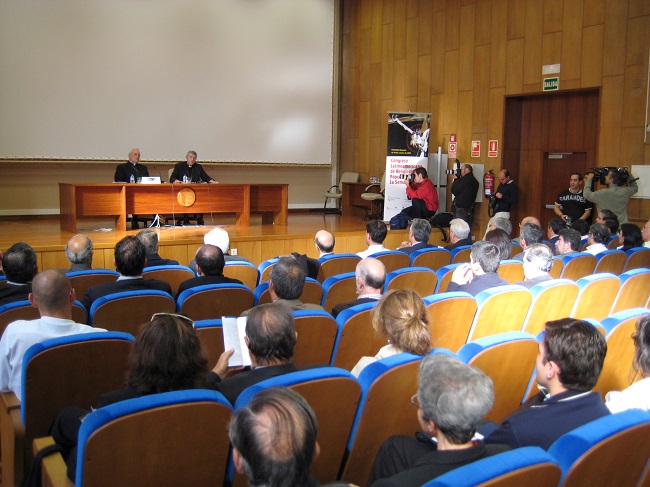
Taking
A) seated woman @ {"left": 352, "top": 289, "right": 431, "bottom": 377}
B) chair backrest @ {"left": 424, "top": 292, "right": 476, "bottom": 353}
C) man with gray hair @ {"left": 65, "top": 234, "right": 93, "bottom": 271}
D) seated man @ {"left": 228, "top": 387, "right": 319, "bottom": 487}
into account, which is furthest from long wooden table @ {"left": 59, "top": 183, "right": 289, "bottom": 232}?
seated man @ {"left": 228, "top": 387, "right": 319, "bottom": 487}

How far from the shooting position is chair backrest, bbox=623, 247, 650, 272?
206 inches

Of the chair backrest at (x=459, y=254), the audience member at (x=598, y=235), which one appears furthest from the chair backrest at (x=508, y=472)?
the audience member at (x=598, y=235)

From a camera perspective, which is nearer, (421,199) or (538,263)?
(538,263)

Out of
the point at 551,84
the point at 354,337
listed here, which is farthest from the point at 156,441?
the point at 551,84

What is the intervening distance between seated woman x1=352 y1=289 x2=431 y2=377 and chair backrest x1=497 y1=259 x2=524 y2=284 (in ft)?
7.69

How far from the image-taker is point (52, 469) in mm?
1781

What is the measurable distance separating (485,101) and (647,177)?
307 centimetres

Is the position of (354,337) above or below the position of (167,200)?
below

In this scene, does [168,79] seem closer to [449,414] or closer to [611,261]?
[611,261]

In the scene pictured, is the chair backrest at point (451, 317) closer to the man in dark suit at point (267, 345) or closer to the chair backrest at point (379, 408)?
the chair backrest at point (379, 408)

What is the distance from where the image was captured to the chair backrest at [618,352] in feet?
8.63

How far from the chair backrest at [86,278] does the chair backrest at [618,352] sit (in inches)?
115

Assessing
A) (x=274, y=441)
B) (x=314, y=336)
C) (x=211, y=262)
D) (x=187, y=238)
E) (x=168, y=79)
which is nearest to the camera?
(x=274, y=441)

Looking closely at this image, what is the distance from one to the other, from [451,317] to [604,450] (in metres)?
1.68
